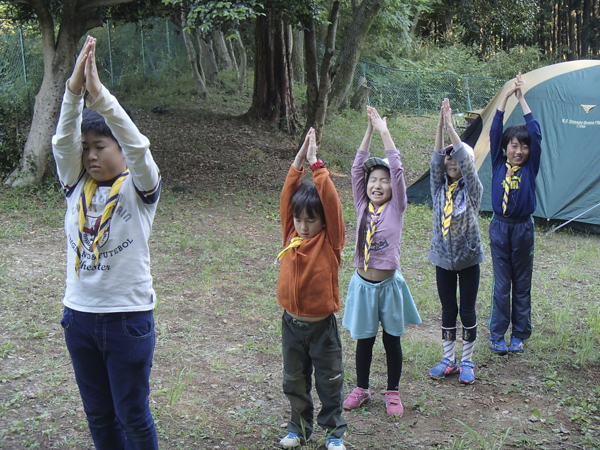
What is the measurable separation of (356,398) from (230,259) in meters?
3.35

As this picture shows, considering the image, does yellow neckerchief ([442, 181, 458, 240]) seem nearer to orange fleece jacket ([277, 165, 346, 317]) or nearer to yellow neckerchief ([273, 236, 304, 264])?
orange fleece jacket ([277, 165, 346, 317])

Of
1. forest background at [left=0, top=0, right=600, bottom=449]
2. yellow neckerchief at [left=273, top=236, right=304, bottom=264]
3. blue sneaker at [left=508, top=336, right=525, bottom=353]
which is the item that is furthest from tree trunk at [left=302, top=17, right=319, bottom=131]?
yellow neckerchief at [left=273, top=236, right=304, bottom=264]

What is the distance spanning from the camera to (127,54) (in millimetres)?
16594

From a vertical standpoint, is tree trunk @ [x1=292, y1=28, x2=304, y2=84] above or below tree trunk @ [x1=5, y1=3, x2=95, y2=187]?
above

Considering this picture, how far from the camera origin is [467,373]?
4.07 meters

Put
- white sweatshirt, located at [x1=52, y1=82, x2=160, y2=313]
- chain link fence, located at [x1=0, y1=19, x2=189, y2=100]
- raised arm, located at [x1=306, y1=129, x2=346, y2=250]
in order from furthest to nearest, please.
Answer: chain link fence, located at [x1=0, y1=19, x2=189, y2=100], raised arm, located at [x1=306, y1=129, x2=346, y2=250], white sweatshirt, located at [x1=52, y1=82, x2=160, y2=313]

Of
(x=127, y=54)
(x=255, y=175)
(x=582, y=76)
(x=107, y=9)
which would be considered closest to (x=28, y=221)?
(x=255, y=175)

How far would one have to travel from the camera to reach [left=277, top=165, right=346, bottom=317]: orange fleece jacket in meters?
2.93

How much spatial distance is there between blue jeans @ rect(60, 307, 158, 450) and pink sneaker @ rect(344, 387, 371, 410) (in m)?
1.47

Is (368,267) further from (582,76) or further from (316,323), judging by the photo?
(582,76)

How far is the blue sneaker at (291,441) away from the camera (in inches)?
123

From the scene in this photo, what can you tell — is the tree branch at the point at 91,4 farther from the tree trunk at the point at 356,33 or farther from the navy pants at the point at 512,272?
the navy pants at the point at 512,272

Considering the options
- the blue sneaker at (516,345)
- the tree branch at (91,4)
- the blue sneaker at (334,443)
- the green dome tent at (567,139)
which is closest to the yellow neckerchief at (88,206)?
the blue sneaker at (334,443)

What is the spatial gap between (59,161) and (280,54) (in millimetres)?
10888
